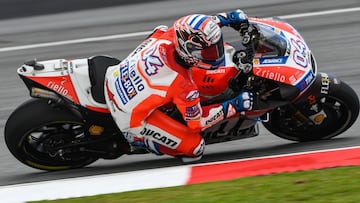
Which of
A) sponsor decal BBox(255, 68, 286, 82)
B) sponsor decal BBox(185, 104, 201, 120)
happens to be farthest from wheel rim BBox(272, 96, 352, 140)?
sponsor decal BBox(185, 104, 201, 120)

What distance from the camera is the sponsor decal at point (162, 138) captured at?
7.07m

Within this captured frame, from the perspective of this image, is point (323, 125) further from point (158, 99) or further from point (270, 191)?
point (270, 191)

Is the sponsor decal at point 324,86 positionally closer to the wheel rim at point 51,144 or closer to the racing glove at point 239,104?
the racing glove at point 239,104

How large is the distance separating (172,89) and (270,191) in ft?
4.89

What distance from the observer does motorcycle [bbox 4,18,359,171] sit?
7070 millimetres

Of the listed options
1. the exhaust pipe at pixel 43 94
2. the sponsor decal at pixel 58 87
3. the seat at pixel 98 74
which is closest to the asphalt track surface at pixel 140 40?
the exhaust pipe at pixel 43 94

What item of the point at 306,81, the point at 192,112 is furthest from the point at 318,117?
the point at 192,112

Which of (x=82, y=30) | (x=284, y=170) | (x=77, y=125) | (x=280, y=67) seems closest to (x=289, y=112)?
(x=280, y=67)

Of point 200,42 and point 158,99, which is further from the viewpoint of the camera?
point 158,99

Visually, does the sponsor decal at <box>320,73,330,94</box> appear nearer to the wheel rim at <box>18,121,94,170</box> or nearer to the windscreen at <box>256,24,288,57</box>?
the windscreen at <box>256,24,288,57</box>

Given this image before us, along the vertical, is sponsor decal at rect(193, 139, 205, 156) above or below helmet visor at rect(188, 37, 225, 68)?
below

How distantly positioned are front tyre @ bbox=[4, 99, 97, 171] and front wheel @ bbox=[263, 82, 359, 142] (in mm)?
1676

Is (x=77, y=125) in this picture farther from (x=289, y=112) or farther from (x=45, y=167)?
(x=289, y=112)

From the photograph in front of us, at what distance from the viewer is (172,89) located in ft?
22.5
